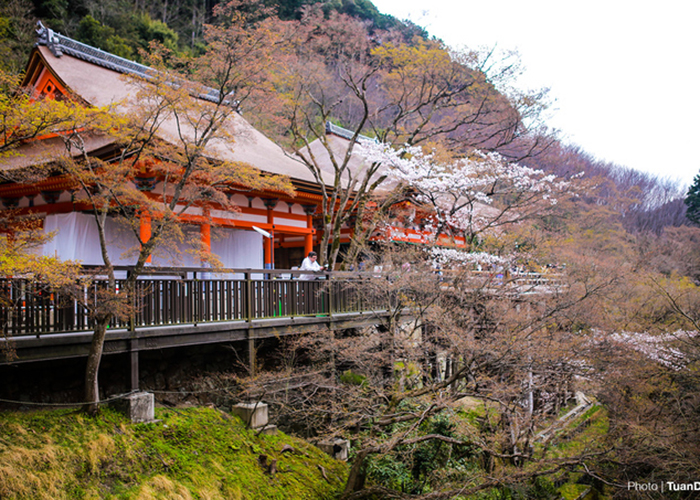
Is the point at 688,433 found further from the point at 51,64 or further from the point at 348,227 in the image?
the point at 51,64

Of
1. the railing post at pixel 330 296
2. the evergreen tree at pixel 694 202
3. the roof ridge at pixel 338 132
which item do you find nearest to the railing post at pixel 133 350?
the railing post at pixel 330 296

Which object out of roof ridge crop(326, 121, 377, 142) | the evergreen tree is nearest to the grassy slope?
roof ridge crop(326, 121, 377, 142)

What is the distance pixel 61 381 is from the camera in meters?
6.97

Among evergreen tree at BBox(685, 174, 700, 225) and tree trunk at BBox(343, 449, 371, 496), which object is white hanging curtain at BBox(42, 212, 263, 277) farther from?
evergreen tree at BBox(685, 174, 700, 225)

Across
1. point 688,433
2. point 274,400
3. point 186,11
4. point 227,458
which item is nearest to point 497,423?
point 688,433

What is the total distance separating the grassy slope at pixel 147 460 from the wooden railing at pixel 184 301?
1.27 m

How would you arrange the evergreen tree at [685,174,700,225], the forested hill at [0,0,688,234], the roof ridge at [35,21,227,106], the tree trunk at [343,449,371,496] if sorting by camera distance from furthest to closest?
the evergreen tree at [685,174,700,225] → the forested hill at [0,0,688,234] → the roof ridge at [35,21,227,106] → the tree trunk at [343,449,371,496]

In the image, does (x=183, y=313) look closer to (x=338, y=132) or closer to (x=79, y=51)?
(x=79, y=51)

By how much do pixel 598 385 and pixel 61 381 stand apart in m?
10.2

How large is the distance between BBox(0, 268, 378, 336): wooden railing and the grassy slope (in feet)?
4.15

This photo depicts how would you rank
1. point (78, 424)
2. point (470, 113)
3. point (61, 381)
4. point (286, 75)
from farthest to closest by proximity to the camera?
point (470, 113) < point (286, 75) < point (61, 381) < point (78, 424)

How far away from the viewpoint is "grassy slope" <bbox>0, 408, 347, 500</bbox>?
17.3ft

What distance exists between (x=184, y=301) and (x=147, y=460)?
2424 mm

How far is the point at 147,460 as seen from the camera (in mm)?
6145
